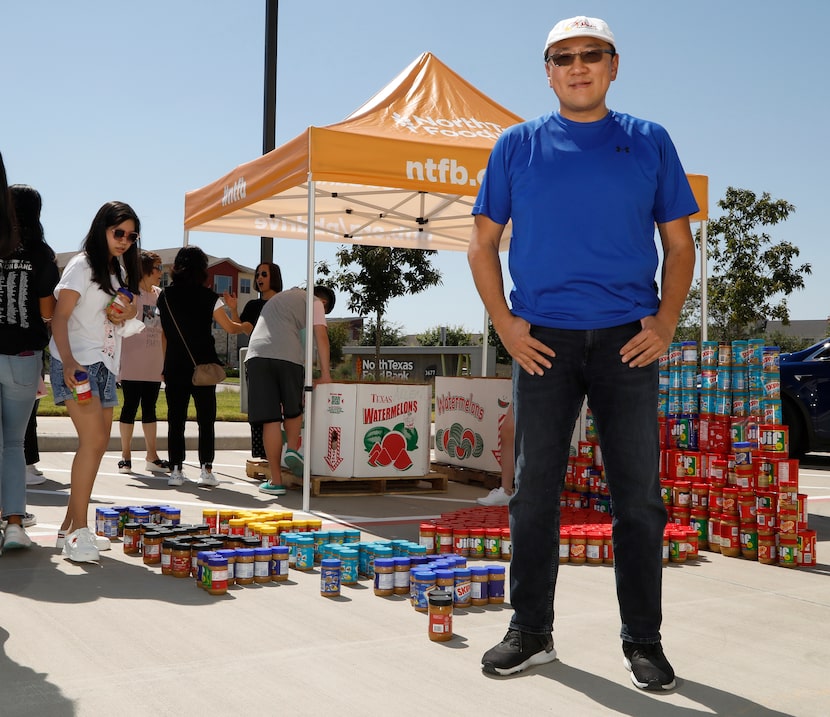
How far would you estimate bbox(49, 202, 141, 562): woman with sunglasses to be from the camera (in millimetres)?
4902

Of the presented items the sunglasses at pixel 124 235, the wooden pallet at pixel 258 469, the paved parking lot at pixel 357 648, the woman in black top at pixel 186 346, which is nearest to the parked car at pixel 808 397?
the paved parking lot at pixel 357 648

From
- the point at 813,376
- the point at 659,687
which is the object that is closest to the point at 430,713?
the point at 659,687

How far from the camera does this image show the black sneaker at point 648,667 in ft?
9.78

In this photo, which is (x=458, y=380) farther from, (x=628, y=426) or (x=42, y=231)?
(x=628, y=426)

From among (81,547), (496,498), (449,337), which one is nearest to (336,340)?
(449,337)

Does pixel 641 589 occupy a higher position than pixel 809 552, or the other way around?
pixel 641 589

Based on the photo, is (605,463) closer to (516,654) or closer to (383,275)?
(516,654)

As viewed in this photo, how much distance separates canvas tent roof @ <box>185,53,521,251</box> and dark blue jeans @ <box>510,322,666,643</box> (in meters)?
4.05

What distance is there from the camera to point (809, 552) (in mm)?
5434

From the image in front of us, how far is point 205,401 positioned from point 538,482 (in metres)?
5.65

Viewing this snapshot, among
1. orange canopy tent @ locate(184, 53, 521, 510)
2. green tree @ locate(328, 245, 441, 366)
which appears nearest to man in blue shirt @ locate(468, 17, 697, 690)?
orange canopy tent @ locate(184, 53, 521, 510)

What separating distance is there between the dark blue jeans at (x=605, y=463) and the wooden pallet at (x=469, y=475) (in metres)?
5.54

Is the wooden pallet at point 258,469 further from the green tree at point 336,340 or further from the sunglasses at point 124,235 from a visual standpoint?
the green tree at point 336,340

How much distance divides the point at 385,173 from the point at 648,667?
4799 millimetres
